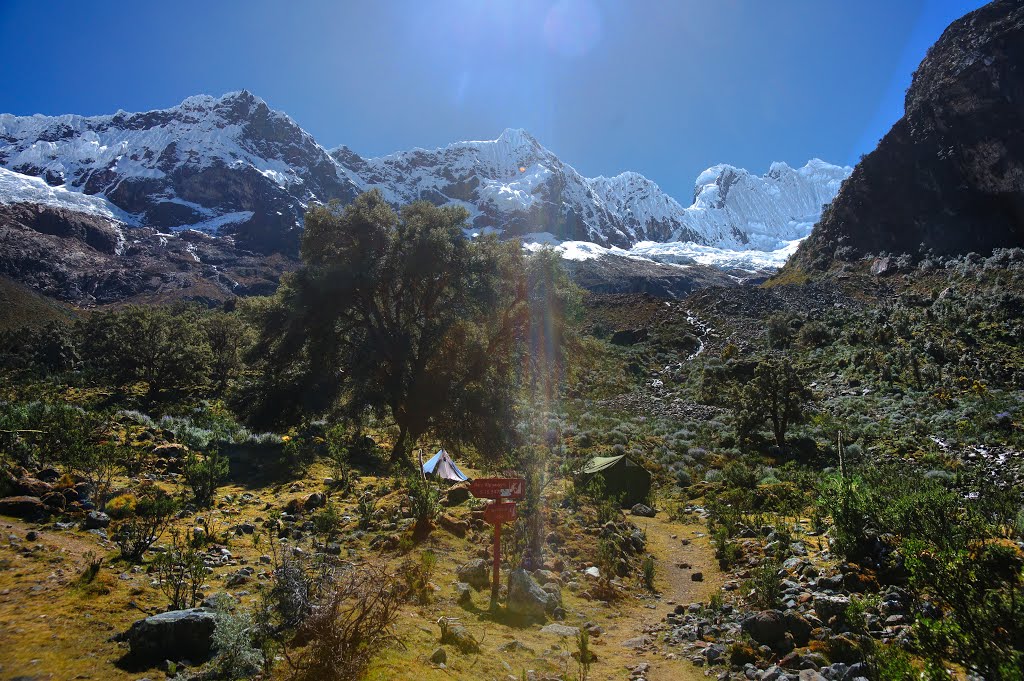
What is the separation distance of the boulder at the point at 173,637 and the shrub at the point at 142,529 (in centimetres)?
259

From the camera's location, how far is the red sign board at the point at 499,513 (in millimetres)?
7395

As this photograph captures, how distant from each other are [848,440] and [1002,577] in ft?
46.8

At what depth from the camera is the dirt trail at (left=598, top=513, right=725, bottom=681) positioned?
20.6 feet

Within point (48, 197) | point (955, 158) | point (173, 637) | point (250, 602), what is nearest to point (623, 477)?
point (250, 602)

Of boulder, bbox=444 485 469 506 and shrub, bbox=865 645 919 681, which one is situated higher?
boulder, bbox=444 485 469 506

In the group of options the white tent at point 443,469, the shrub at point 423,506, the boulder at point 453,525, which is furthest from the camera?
the white tent at point 443,469

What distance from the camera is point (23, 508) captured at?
812 centimetres

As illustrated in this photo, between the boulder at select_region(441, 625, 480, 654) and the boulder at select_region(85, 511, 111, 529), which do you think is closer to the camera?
the boulder at select_region(441, 625, 480, 654)

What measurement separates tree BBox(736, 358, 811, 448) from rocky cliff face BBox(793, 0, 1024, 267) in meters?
51.8

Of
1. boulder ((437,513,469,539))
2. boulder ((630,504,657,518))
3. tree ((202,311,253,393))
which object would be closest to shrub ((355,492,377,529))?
boulder ((437,513,469,539))

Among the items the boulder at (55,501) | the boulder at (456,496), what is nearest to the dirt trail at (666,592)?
the boulder at (456,496)

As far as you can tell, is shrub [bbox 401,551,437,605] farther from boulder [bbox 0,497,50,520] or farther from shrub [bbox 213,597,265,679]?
boulder [bbox 0,497,50,520]

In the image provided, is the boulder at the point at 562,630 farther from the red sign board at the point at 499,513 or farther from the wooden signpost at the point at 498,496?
the red sign board at the point at 499,513

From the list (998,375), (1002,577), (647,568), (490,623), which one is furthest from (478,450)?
(998,375)
